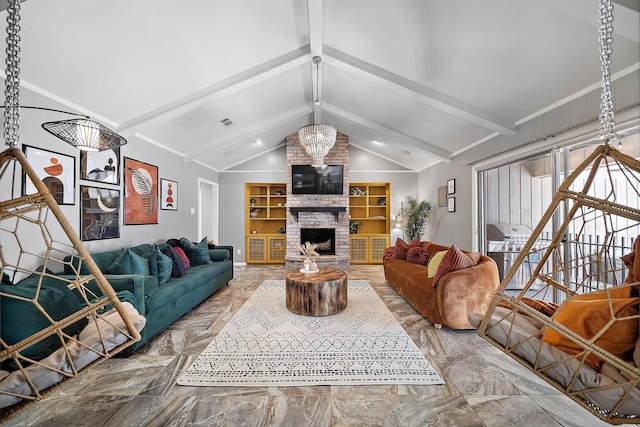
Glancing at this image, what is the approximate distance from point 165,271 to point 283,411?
2202 millimetres

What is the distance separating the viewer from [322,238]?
22.1 feet

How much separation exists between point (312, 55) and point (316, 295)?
2.86 m

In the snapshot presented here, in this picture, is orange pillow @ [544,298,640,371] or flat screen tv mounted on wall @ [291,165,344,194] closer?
orange pillow @ [544,298,640,371]

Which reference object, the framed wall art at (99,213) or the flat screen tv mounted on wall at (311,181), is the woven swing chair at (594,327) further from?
the flat screen tv mounted on wall at (311,181)

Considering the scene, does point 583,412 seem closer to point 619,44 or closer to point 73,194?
point 619,44

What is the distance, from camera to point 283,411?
173cm

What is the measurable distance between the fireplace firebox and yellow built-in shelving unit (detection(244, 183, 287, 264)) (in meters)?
0.58

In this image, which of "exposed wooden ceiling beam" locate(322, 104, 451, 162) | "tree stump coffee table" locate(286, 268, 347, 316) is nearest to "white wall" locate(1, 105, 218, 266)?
"tree stump coffee table" locate(286, 268, 347, 316)

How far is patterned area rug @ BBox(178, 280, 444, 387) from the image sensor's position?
6.75 ft

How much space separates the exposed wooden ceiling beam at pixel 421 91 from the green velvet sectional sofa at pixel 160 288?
3.20 metres

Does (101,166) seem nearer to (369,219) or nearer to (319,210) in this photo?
(319,210)

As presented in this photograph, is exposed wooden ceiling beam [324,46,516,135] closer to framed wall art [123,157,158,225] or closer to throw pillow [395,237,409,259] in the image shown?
throw pillow [395,237,409,259]

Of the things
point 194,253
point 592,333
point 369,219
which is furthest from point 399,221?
point 592,333

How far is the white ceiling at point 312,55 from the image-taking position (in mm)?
2154
